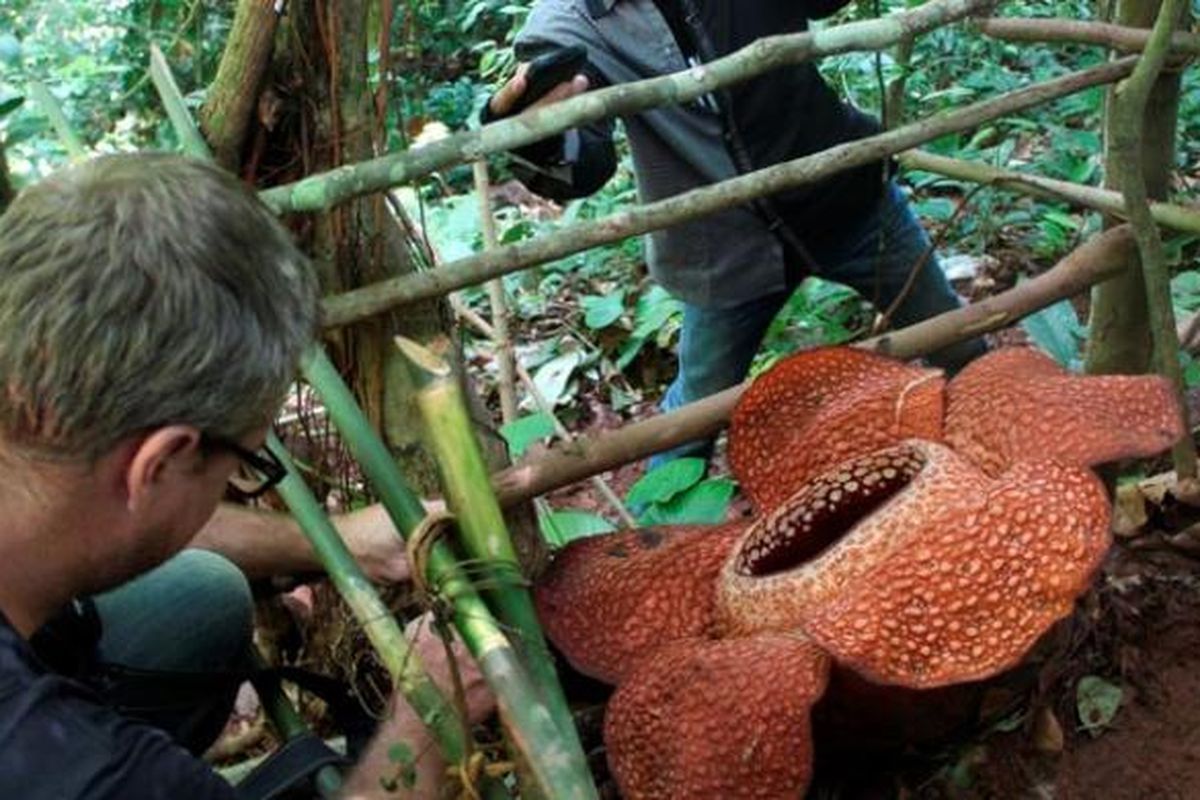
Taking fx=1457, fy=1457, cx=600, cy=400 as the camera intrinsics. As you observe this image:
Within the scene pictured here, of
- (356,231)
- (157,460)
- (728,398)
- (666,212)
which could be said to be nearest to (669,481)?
(728,398)

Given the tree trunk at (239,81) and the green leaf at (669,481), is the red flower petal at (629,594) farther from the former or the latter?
the tree trunk at (239,81)

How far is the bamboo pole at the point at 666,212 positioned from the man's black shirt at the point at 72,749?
0.75 m

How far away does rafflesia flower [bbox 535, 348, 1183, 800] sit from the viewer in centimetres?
160

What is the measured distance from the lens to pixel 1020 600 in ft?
5.26

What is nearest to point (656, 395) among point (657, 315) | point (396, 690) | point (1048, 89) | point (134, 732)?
point (657, 315)

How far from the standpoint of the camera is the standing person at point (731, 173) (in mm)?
3135

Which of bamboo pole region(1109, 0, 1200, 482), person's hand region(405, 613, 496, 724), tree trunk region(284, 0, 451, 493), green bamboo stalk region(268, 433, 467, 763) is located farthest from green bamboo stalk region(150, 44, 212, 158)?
bamboo pole region(1109, 0, 1200, 482)

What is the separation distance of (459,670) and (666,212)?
31.4 inches

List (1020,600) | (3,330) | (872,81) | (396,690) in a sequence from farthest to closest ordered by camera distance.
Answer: (872,81) < (396,690) < (1020,600) < (3,330)

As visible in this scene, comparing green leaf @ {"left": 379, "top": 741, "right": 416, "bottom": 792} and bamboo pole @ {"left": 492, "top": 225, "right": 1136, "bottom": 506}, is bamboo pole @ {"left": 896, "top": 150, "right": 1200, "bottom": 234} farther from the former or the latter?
green leaf @ {"left": 379, "top": 741, "right": 416, "bottom": 792}

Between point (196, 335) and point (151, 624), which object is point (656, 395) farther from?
point (196, 335)

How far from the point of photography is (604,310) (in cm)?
486

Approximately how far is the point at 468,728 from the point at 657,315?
3115 millimetres

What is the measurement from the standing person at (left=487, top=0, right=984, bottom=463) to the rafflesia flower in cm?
95
